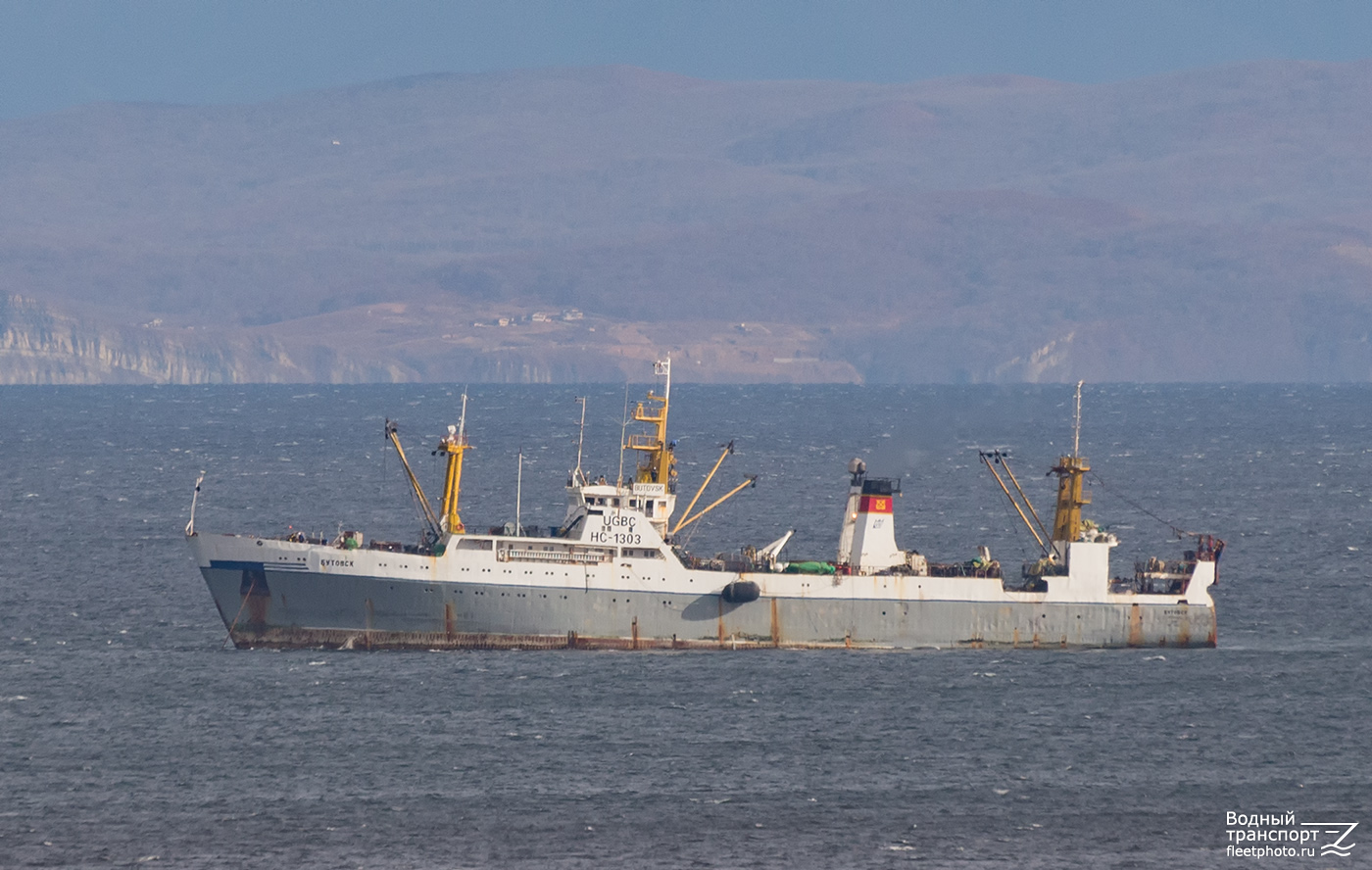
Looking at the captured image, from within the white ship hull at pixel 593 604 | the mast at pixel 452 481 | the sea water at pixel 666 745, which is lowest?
the sea water at pixel 666 745

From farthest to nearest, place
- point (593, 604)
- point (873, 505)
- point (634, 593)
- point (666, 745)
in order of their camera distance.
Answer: point (873, 505), point (634, 593), point (593, 604), point (666, 745)

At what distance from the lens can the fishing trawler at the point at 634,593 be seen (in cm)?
8456

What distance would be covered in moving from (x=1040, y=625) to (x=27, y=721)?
37.8 m

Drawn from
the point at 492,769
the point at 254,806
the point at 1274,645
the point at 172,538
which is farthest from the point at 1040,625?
the point at 172,538

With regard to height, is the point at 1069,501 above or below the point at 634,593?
above

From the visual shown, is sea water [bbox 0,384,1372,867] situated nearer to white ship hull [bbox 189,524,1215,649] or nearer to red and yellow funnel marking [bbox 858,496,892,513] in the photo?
white ship hull [bbox 189,524,1215,649]

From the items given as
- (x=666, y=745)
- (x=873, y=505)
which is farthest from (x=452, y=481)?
(x=666, y=745)

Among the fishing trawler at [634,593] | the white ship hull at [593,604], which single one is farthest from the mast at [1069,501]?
the white ship hull at [593,604]

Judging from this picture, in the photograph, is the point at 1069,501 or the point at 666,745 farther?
the point at 1069,501

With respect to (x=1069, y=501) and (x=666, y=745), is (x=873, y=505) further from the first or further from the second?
(x=666, y=745)

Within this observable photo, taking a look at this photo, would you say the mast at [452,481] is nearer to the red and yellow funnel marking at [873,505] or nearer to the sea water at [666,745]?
the sea water at [666,745]

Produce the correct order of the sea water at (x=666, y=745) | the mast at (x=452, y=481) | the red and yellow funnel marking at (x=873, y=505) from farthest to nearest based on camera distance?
the red and yellow funnel marking at (x=873, y=505) < the mast at (x=452, y=481) < the sea water at (x=666, y=745)

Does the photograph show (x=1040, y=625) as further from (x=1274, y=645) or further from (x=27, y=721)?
(x=27, y=721)

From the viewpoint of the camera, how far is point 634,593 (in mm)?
85125
